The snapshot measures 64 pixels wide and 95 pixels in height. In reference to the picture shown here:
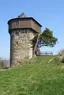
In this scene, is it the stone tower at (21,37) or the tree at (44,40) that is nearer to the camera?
the stone tower at (21,37)

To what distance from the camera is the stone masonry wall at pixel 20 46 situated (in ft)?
119

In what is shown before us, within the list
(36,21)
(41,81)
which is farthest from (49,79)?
(36,21)

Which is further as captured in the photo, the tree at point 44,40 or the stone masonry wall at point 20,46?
the tree at point 44,40

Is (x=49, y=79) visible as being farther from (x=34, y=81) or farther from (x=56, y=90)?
(x=56, y=90)

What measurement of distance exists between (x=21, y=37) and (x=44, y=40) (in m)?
3.91

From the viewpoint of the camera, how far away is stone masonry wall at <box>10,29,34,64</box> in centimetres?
3612

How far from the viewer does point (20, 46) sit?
119ft

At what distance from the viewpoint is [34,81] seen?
488 inches

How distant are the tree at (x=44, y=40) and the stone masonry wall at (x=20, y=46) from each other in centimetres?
109

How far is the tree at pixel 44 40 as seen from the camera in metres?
37.8

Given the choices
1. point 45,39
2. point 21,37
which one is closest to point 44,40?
point 45,39

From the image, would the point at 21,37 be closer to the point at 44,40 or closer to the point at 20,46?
the point at 20,46

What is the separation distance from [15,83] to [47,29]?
87.1 feet

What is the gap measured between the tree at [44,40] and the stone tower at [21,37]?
35.3 inches
